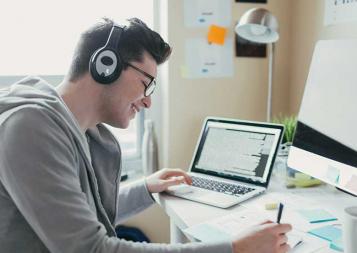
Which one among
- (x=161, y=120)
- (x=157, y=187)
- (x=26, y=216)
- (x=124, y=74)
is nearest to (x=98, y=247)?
(x=26, y=216)

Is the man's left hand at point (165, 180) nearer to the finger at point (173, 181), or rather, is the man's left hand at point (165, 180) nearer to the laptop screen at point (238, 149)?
the finger at point (173, 181)

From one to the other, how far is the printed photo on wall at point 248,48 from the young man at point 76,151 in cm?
76

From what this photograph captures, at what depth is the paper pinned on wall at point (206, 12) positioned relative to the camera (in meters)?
1.60

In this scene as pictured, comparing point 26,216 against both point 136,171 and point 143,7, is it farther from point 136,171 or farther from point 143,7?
point 143,7

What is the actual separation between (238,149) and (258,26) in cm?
49

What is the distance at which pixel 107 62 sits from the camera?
2.84 feet

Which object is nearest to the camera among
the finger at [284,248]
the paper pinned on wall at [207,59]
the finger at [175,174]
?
the finger at [284,248]

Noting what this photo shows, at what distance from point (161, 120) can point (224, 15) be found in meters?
0.54

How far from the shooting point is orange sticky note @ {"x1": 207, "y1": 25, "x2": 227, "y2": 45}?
163 centimetres

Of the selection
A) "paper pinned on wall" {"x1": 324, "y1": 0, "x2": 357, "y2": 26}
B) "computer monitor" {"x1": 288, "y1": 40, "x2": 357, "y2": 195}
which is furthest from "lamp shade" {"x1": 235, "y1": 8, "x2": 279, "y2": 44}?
"computer monitor" {"x1": 288, "y1": 40, "x2": 357, "y2": 195}

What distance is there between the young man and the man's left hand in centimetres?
19

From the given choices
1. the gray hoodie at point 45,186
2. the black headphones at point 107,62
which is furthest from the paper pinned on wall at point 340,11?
the gray hoodie at point 45,186

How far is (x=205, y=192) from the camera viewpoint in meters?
1.23

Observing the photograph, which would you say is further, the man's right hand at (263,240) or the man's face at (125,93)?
the man's face at (125,93)
